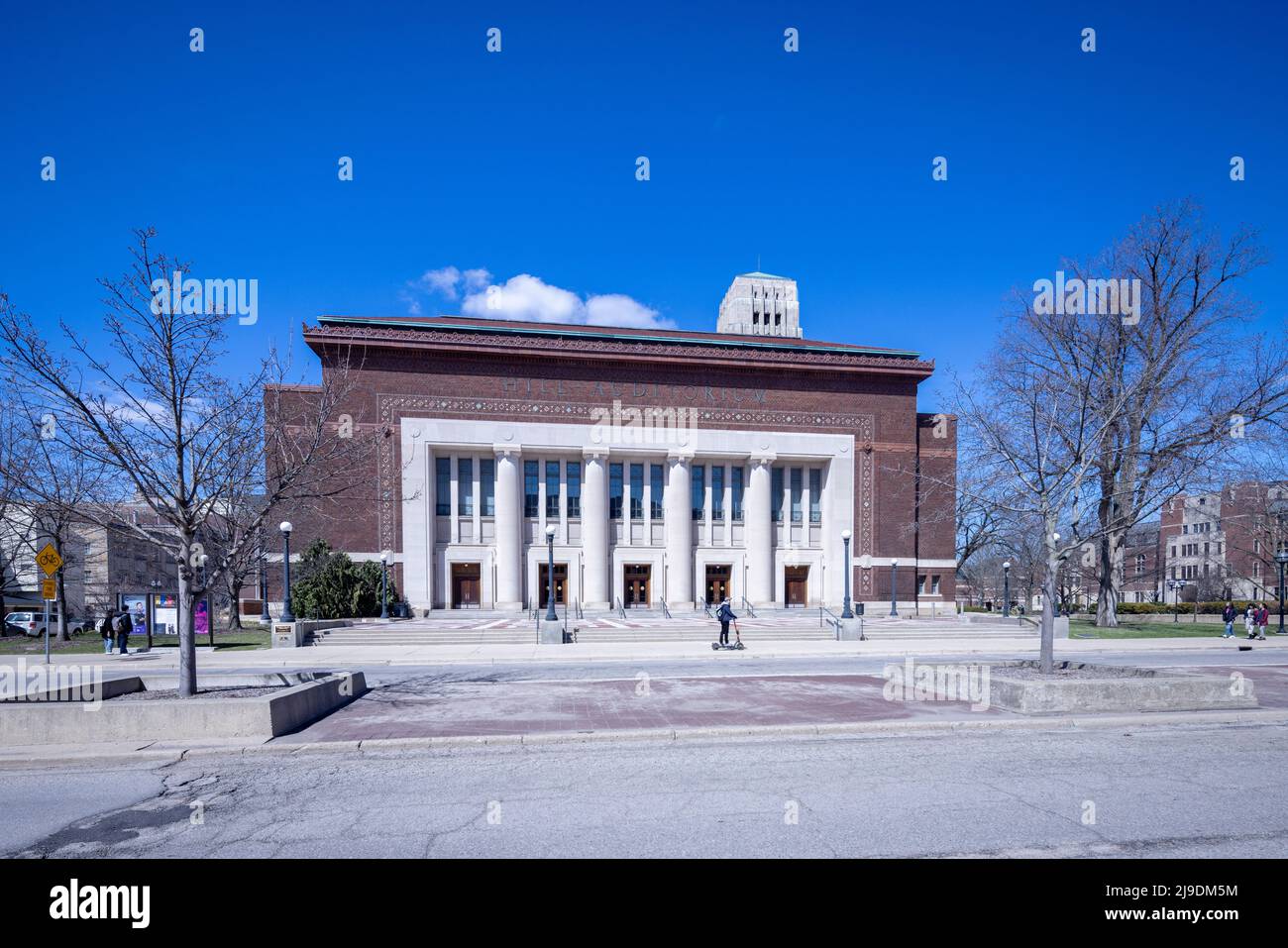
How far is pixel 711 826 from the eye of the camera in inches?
237

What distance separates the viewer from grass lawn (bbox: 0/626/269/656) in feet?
83.9

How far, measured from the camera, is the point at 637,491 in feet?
142

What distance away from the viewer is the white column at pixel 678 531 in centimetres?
4238

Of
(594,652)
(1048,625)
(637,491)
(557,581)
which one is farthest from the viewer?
(637,491)

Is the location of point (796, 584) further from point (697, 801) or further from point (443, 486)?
point (697, 801)

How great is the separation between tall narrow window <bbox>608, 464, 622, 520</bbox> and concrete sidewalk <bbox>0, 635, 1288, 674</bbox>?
56.5 ft

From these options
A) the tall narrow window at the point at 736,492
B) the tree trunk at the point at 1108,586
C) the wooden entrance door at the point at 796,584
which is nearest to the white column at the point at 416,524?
the tall narrow window at the point at 736,492

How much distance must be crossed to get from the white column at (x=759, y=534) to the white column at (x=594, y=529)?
9.05 m

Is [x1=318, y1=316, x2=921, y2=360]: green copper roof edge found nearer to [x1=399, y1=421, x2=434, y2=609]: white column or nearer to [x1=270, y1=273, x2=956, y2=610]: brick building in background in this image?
[x1=270, y1=273, x2=956, y2=610]: brick building in background

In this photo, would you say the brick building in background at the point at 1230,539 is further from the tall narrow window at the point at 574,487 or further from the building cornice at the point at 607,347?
the tall narrow window at the point at 574,487

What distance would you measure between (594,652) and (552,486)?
2079 centimetres

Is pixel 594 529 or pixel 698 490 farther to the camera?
pixel 698 490

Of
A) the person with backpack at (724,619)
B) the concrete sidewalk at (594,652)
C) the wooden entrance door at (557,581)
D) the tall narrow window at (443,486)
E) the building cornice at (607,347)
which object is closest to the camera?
the concrete sidewalk at (594,652)

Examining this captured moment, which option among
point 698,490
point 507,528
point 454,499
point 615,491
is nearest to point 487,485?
point 454,499
